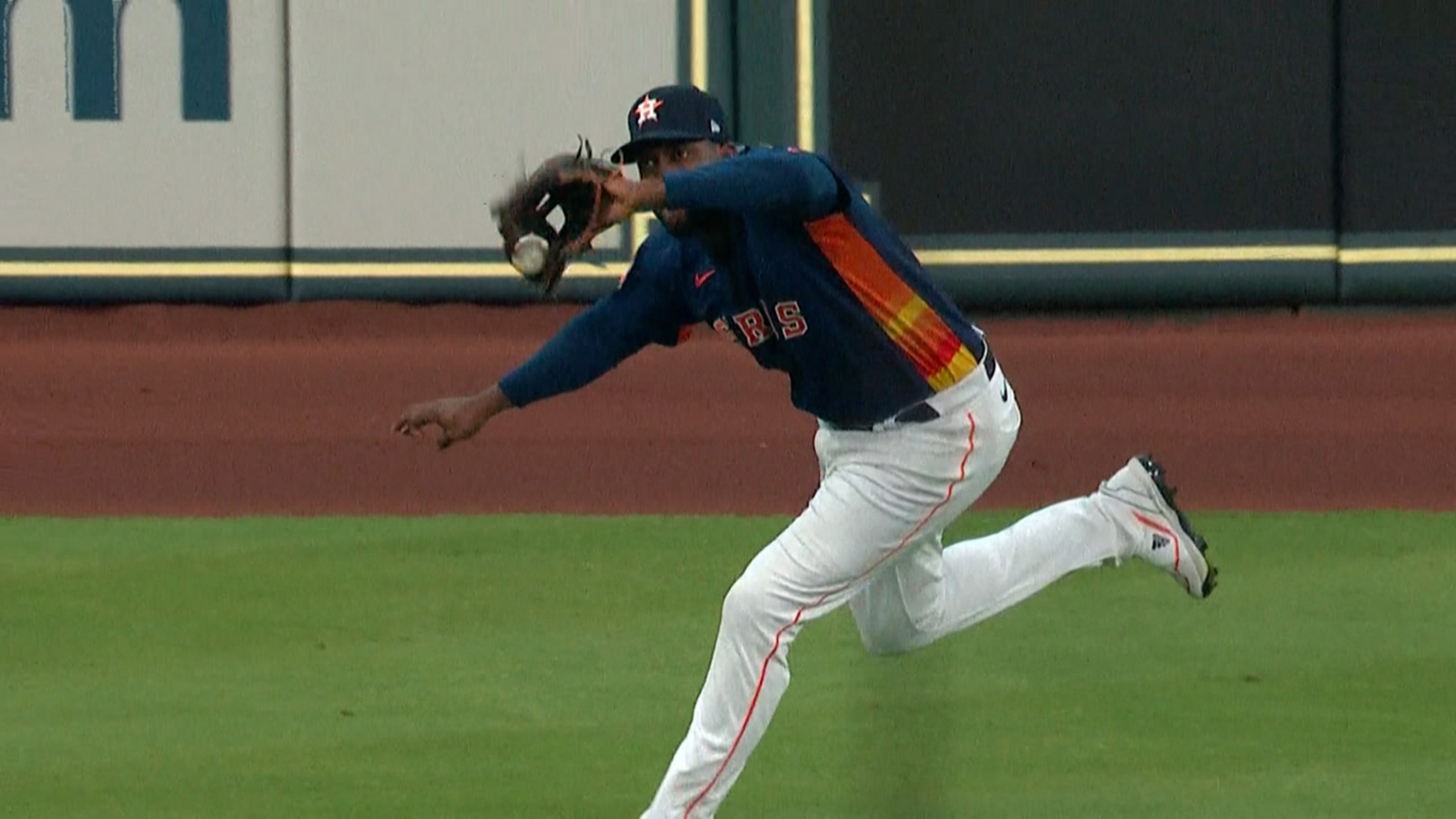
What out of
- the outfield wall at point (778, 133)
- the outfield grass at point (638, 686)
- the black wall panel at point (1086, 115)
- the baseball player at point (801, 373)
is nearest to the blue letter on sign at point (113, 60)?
the outfield wall at point (778, 133)

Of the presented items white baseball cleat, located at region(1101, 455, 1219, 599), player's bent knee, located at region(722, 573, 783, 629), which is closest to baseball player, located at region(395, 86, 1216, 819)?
player's bent knee, located at region(722, 573, 783, 629)

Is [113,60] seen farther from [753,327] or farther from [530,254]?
[530,254]

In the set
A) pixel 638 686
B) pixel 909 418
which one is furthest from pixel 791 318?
pixel 638 686

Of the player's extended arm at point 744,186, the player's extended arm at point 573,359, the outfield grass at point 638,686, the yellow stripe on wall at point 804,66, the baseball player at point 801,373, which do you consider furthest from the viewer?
the yellow stripe on wall at point 804,66

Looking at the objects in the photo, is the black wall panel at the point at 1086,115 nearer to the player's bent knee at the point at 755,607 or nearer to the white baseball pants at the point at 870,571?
the white baseball pants at the point at 870,571

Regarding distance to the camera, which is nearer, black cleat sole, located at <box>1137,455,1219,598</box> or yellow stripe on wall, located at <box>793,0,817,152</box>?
black cleat sole, located at <box>1137,455,1219,598</box>

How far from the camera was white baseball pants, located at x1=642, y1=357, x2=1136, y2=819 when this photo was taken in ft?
16.8

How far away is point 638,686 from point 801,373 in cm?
175

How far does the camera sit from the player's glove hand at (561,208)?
4.75m

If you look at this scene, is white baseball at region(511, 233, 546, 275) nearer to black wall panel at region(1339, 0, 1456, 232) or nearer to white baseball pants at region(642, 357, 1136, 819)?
white baseball pants at region(642, 357, 1136, 819)

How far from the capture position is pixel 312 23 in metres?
12.8

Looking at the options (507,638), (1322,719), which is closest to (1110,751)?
(1322,719)

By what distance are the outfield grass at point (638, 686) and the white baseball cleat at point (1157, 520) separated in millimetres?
353

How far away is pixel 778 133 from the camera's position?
12688 mm
